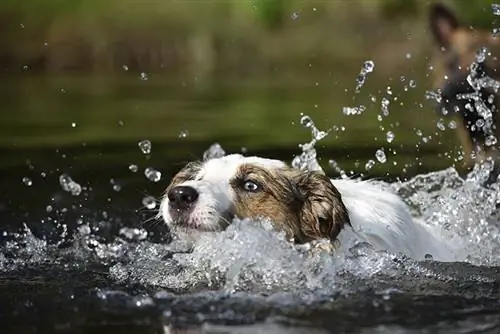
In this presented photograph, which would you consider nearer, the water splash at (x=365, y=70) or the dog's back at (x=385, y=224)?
the dog's back at (x=385, y=224)

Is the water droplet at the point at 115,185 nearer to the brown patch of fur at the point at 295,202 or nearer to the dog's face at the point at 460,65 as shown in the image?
the dog's face at the point at 460,65

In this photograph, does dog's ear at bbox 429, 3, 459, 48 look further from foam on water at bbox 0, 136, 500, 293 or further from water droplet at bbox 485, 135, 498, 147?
foam on water at bbox 0, 136, 500, 293

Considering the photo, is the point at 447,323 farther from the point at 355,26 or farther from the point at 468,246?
the point at 355,26

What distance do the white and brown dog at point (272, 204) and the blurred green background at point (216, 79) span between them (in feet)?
11.3

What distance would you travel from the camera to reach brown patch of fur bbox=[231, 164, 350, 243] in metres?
6.49

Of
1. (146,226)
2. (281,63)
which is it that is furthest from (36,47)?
(146,226)

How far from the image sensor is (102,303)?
19.7 feet

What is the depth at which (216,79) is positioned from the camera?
19.3 meters

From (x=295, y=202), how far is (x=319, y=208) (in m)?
0.13

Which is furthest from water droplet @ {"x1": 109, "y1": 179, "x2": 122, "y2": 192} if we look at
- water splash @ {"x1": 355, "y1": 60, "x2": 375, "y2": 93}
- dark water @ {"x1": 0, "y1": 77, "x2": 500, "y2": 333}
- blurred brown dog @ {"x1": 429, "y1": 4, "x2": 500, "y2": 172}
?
blurred brown dog @ {"x1": 429, "y1": 4, "x2": 500, "y2": 172}

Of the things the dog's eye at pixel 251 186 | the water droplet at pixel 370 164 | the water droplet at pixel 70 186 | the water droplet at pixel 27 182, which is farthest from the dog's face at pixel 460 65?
the dog's eye at pixel 251 186

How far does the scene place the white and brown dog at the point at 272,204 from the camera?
20.6 feet

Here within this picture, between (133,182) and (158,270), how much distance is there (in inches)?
138

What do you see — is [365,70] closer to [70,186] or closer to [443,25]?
[70,186]
